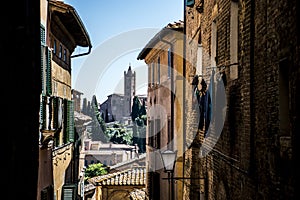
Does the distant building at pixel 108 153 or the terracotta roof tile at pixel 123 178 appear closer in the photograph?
the terracotta roof tile at pixel 123 178

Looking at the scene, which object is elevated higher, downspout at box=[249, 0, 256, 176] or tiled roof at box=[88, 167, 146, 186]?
downspout at box=[249, 0, 256, 176]

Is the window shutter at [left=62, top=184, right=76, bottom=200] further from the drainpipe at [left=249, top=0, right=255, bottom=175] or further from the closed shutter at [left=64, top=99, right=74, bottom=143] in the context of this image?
the drainpipe at [left=249, top=0, right=255, bottom=175]

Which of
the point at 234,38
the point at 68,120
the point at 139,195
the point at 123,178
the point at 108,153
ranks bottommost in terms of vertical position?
the point at 108,153

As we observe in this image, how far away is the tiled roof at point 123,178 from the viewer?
24250mm

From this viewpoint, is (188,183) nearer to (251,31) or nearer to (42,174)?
(42,174)

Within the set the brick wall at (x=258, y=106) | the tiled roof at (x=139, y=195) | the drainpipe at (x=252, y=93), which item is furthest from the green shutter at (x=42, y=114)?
the tiled roof at (x=139, y=195)

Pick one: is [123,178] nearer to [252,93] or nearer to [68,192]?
[68,192]

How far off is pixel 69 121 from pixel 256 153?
1139 centimetres

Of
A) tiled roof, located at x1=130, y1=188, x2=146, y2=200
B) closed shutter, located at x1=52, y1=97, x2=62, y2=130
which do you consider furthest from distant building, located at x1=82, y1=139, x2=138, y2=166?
closed shutter, located at x1=52, y1=97, x2=62, y2=130

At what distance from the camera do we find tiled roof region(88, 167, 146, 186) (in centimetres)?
2425

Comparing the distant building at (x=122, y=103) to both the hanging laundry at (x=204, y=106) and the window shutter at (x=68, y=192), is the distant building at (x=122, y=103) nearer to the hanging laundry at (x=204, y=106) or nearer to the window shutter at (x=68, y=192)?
the window shutter at (x=68, y=192)

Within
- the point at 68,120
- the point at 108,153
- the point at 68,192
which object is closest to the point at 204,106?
the point at 68,120

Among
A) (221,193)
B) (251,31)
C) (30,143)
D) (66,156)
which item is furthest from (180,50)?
(30,143)

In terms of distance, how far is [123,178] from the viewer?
81.5 feet
